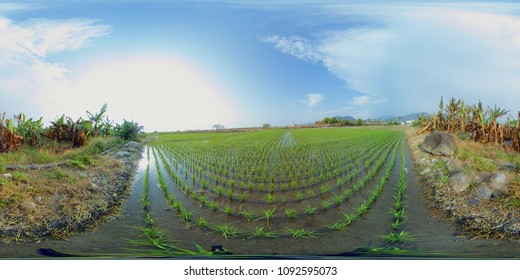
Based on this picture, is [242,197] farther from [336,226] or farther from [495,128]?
[495,128]

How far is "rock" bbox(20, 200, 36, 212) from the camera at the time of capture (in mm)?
2615

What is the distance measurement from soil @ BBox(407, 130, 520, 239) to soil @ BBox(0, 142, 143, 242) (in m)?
3.22

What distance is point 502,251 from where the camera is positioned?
198 cm

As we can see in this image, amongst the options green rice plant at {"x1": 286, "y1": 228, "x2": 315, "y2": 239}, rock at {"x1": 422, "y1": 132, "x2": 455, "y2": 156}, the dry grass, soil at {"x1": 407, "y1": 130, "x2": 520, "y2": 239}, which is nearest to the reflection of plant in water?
green rice plant at {"x1": 286, "y1": 228, "x2": 315, "y2": 239}

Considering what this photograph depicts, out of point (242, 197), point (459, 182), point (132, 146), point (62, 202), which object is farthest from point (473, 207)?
point (132, 146)

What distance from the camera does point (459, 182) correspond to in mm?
2602

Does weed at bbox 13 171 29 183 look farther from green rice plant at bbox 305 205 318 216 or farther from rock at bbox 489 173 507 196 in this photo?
rock at bbox 489 173 507 196

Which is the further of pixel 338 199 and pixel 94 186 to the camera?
pixel 94 186

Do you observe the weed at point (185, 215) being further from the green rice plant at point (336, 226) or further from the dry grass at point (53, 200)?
the green rice plant at point (336, 226)

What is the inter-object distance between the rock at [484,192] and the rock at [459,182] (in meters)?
0.11

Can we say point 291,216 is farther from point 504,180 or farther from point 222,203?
point 504,180

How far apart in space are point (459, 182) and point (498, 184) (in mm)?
304

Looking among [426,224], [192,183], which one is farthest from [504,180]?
[192,183]

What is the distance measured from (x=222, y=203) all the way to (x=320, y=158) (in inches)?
80.1
